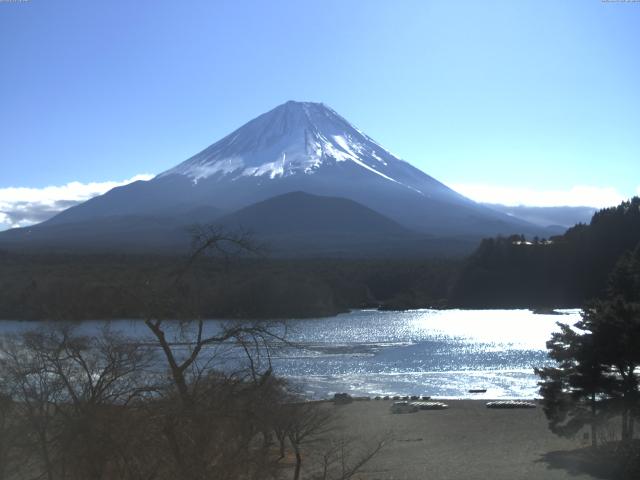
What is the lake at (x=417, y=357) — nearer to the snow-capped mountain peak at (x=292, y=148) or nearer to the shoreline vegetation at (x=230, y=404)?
the shoreline vegetation at (x=230, y=404)

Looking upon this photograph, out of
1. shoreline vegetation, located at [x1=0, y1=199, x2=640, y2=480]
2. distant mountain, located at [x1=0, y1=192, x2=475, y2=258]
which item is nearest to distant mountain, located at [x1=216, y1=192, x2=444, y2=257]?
distant mountain, located at [x1=0, y1=192, x2=475, y2=258]

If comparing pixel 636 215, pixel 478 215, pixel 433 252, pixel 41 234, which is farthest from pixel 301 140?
pixel 636 215

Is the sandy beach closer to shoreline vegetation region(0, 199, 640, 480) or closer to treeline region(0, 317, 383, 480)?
shoreline vegetation region(0, 199, 640, 480)

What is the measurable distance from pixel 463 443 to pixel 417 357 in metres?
15.0

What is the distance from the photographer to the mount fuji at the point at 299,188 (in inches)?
3767

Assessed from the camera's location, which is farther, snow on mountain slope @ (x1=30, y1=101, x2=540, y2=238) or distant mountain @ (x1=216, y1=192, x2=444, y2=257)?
snow on mountain slope @ (x1=30, y1=101, x2=540, y2=238)

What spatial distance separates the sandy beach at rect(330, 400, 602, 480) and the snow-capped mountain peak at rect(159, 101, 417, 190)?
96.5 meters

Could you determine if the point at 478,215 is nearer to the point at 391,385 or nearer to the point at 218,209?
the point at 218,209

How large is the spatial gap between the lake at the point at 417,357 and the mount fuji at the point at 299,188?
41895 mm

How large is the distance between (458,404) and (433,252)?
6331 centimetres

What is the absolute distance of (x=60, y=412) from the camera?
5.04 metres

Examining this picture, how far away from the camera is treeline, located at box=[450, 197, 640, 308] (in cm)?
5578

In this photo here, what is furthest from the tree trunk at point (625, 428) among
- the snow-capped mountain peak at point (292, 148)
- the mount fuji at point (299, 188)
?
the snow-capped mountain peak at point (292, 148)

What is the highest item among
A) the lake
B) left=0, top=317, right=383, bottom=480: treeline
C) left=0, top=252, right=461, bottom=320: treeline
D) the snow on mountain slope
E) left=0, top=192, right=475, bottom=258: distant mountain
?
the snow on mountain slope
